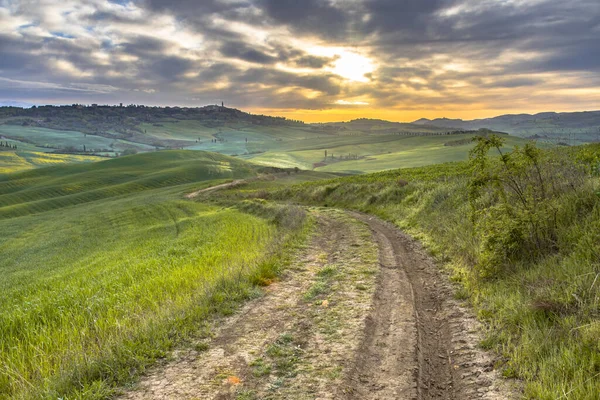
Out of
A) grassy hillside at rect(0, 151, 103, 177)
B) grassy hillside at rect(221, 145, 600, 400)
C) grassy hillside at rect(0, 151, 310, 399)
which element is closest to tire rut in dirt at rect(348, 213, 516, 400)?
grassy hillside at rect(221, 145, 600, 400)

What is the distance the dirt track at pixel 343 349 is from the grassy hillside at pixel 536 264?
560 mm

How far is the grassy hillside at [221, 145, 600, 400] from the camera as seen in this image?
520 cm

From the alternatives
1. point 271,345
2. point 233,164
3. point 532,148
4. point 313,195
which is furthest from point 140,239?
point 233,164

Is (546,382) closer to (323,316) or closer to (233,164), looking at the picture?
(323,316)

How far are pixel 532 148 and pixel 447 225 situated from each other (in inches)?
219

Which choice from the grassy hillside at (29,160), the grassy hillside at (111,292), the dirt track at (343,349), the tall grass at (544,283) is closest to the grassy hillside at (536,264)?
the tall grass at (544,283)

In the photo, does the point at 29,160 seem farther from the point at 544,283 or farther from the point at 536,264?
the point at 544,283

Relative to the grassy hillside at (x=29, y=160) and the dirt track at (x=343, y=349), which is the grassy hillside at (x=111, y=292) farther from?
the grassy hillside at (x=29, y=160)

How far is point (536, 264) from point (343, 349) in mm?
5564

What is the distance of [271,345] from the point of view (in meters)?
6.49

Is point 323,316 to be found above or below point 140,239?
above

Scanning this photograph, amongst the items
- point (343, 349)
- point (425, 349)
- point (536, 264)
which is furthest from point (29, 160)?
point (536, 264)

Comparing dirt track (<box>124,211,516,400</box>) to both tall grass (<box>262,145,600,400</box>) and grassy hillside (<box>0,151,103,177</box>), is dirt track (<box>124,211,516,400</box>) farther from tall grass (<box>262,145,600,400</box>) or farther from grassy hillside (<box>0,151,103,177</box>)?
grassy hillside (<box>0,151,103,177</box>)

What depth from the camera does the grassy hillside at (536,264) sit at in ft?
17.1
